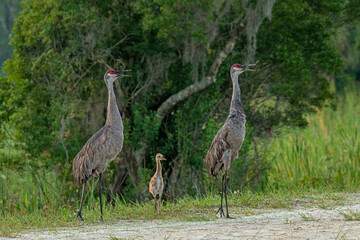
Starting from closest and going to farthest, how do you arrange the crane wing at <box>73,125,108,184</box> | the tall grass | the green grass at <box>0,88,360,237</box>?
the green grass at <box>0,88,360,237</box>, the crane wing at <box>73,125,108,184</box>, the tall grass

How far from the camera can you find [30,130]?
45.6ft

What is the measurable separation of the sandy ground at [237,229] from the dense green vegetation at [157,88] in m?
Answer: 4.90

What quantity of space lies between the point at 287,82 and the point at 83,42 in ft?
14.9

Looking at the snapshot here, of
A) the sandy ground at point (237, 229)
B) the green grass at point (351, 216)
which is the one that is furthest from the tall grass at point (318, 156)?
the sandy ground at point (237, 229)

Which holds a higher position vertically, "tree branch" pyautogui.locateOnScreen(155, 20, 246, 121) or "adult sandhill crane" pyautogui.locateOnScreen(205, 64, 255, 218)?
"tree branch" pyautogui.locateOnScreen(155, 20, 246, 121)

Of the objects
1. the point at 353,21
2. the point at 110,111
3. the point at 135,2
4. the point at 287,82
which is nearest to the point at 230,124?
the point at 110,111

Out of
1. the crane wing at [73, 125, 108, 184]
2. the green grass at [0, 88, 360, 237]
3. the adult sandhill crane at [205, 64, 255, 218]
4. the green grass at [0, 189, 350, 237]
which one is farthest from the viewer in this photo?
the crane wing at [73, 125, 108, 184]

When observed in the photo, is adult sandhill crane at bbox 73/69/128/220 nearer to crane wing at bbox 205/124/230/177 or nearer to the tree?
crane wing at bbox 205/124/230/177

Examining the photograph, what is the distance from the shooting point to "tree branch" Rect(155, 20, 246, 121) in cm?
1430

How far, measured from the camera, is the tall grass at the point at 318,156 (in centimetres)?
1420

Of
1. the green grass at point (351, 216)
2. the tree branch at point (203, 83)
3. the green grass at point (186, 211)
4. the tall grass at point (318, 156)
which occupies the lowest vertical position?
the green grass at point (351, 216)

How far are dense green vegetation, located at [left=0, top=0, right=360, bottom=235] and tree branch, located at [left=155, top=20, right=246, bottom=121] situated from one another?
0.07m

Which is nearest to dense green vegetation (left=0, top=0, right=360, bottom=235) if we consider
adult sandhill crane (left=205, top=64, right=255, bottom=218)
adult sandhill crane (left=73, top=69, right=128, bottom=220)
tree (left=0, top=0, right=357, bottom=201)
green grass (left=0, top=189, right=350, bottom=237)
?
tree (left=0, top=0, right=357, bottom=201)

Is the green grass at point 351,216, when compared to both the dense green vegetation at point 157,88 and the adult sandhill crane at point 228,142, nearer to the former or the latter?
the adult sandhill crane at point 228,142
